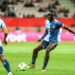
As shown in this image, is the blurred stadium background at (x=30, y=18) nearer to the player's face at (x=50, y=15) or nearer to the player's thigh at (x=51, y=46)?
the player's thigh at (x=51, y=46)

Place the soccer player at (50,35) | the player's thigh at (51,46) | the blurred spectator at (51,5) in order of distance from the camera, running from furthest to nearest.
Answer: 1. the blurred spectator at (51,5)
2. the player's thigh at (51,46)
3. the soccer player at (50,35)

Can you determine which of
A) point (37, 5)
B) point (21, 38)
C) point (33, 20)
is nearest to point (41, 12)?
point (37, 5)

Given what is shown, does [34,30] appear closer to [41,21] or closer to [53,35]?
[41,21]

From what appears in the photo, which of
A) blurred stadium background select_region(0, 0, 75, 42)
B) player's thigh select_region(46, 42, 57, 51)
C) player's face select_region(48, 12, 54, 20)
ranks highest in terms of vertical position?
player's face select_region(48, 12, 54, 20)

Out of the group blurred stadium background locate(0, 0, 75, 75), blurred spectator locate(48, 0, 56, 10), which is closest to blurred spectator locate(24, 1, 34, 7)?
blurred stadium background locate(0, 0, 75, 75)

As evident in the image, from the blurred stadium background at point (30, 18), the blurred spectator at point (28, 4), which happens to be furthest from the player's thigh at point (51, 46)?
the blurred spectator at point (28, 4)

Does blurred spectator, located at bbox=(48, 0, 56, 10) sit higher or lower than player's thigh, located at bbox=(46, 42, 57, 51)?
lower

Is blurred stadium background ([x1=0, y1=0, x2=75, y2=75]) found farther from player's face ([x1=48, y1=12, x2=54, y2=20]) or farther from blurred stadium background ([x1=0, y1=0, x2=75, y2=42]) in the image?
player's face ([x1=48, y1=12, x2=54, y2=20])

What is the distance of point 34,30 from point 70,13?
6.85 metres

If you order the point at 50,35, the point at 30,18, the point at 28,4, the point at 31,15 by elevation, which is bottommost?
the point at 31,15

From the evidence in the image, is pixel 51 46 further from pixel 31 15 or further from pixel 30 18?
pixel 31 15

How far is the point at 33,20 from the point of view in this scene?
36.2 meters

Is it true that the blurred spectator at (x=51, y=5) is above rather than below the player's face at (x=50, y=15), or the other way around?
below

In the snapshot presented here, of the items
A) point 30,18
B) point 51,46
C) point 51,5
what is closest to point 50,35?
point 51,46
